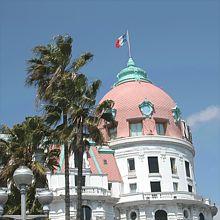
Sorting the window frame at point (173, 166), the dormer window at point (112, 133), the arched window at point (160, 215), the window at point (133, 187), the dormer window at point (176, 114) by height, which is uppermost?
the dormer window at point (176, 114)

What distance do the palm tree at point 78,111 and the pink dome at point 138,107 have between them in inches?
1227

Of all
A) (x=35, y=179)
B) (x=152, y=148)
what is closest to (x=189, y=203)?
(x=152, y=148)

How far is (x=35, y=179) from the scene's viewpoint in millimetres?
31172

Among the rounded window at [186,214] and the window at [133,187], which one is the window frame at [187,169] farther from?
the window at [133,187]

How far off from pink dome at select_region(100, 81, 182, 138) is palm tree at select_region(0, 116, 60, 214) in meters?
29.8

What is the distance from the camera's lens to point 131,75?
6938 cm

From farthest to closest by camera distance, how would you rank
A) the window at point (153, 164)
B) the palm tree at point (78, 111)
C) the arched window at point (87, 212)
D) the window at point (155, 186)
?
1. the window at point (153, 164)
2. the window at point (155, 186)
3. the arched window at point (87, 212)
4. the palm tree at point (78, 111)

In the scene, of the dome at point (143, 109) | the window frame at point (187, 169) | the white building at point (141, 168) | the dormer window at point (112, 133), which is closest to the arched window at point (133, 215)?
the white building at point (141, 168)

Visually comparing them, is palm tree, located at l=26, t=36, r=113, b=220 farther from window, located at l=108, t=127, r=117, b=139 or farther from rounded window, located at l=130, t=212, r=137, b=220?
window, located at l=108, t=127, r=117, b=139

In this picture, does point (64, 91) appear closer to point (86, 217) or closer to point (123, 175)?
point (86, 217)

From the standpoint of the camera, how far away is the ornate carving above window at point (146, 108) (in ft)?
205

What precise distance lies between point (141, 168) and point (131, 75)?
15.4 m

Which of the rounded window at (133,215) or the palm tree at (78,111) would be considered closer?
the palm tree at (78,111)

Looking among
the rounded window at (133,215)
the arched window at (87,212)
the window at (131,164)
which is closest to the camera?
the arched window at (87,212)
